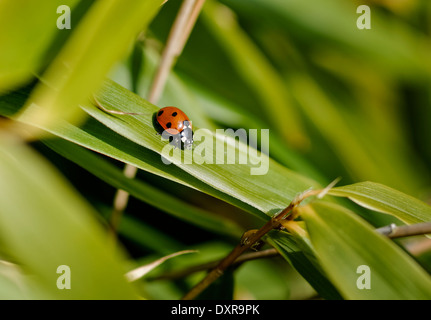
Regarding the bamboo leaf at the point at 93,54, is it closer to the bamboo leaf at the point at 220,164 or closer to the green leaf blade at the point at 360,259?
the bamboo leaf at the point at 220,164

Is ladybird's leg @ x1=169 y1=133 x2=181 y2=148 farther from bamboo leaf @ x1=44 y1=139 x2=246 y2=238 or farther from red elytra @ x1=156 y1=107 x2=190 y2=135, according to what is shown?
bamboo leaf @ x1=44 y1=139 x2=246 y2=238

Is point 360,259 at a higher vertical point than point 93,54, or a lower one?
lower

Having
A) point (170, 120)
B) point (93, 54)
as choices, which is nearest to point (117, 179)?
point (170, 120)

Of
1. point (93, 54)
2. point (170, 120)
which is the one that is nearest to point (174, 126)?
point (170, 120)

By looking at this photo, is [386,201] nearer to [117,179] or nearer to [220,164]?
[220,164]

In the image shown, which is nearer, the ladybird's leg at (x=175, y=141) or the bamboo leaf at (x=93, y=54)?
the bamboo leaf at (x=93, y=54)

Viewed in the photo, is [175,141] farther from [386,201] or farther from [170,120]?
[386,201]

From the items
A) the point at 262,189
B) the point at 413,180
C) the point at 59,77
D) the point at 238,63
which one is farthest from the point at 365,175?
the point at 59,77

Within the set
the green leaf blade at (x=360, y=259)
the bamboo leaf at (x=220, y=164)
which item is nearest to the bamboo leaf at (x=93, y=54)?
the bamboo leaf at (x=220, y=164)

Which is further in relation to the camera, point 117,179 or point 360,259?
point 117,179
